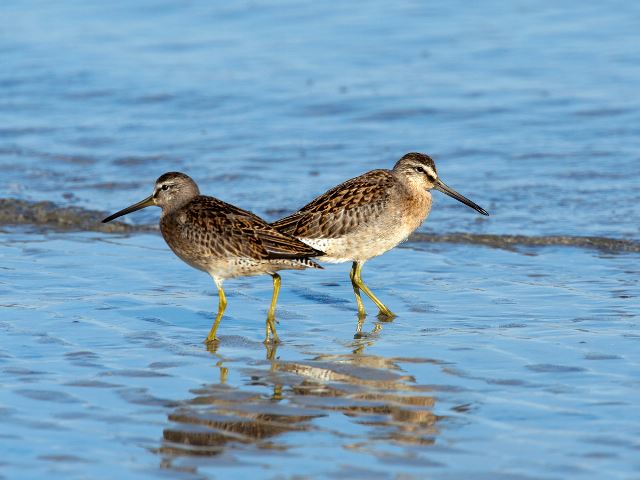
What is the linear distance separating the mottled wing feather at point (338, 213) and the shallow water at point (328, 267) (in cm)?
49

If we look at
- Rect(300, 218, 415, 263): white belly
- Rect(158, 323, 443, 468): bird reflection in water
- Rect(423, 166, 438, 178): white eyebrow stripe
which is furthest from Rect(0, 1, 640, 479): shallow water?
Rect(423, 166, 438, 178): white eyebrow stripe

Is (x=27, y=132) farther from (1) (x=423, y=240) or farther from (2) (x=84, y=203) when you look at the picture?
(1) (x=423, y=240)

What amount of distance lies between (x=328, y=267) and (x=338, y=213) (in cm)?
123

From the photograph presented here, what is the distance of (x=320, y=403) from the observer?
5.76 m

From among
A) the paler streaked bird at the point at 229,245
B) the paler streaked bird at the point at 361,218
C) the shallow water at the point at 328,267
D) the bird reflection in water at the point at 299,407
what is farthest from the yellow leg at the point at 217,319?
the paler streaked bird at the point at 361,218

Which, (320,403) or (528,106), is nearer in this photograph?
(320,403)

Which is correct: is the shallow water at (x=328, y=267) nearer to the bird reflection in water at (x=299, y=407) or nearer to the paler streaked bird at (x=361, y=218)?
the bird reflection in water at (x=299, y=407)

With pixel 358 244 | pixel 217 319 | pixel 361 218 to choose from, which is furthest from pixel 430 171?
pixel 217 319

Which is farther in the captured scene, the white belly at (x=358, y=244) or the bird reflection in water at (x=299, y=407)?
the white belly at (x=358, y=244)

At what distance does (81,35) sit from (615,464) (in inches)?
573

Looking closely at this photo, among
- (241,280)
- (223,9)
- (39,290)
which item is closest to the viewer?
(39,290)

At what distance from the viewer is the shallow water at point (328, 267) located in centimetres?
531

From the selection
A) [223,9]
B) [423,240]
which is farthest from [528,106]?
[223,9]

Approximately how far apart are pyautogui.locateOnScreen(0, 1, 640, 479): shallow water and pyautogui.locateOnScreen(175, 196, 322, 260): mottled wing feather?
494 mm
